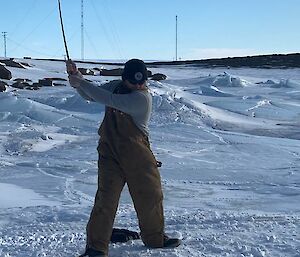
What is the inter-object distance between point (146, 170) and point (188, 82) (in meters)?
24.3

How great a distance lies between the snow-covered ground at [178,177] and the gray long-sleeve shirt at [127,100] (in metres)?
0.99

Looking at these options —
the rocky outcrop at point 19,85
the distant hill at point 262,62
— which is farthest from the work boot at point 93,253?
the distant hill at point 262,62

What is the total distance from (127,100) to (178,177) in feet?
14.5

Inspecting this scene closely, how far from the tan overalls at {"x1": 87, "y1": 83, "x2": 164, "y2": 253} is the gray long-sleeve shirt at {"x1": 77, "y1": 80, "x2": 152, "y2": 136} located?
0.19ft

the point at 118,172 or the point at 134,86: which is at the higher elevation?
the point at 134,86

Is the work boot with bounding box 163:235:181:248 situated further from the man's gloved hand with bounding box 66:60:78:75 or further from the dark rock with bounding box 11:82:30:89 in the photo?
the dark rock with bounding box 11:82:30:89

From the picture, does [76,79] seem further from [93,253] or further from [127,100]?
[93,253]

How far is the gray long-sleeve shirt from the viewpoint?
4297mm

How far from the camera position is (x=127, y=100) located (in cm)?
434

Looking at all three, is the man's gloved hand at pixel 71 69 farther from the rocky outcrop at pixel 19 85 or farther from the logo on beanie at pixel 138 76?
the rocky outcrop at pixel 19 85

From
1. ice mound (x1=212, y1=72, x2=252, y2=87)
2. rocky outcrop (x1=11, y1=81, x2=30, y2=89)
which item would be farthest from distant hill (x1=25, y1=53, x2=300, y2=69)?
rocky outcrop (x1=11, y1=81, x2=30, y2=89)

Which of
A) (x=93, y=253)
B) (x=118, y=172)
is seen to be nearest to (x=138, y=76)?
(x=118, y=172)

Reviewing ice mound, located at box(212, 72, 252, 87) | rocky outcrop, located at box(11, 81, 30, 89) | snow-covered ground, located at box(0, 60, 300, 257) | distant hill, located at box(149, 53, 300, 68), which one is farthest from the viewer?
distant hill, located at box(149, 53, 300, 68)

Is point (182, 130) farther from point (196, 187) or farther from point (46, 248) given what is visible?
point (46, 248)
